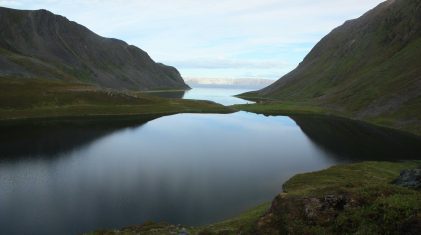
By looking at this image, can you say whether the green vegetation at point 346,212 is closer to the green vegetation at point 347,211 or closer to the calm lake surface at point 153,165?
the green vegetation at point 347,211

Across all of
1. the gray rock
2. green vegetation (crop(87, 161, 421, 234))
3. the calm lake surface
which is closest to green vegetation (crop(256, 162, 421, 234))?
green vegetation (crop(87, 161, 421, 234))

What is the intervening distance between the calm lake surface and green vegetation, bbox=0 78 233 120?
17.6 m

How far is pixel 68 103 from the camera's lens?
15025cm

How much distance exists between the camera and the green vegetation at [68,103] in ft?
448

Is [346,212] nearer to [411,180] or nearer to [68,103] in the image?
[411,180]

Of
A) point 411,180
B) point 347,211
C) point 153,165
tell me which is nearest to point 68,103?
point 153,165

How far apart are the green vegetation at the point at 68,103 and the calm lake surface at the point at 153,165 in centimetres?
1758

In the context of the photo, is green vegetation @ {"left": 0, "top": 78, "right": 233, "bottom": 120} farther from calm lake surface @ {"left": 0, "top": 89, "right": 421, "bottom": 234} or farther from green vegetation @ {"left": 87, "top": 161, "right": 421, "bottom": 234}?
green vegetation @ {"left": 87, "top": 161, "right": 421, "bottom": 234}

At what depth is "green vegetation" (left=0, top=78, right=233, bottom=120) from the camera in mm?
136500

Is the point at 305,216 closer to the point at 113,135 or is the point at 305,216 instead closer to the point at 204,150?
the point at 204,150

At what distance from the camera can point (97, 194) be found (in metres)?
50.2

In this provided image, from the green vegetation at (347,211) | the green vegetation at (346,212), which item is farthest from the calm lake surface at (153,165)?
the green vegetation at (347,211)

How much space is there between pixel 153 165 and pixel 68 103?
310 ft

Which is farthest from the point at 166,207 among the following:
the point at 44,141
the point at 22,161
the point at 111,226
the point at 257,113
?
the point at 257,113
